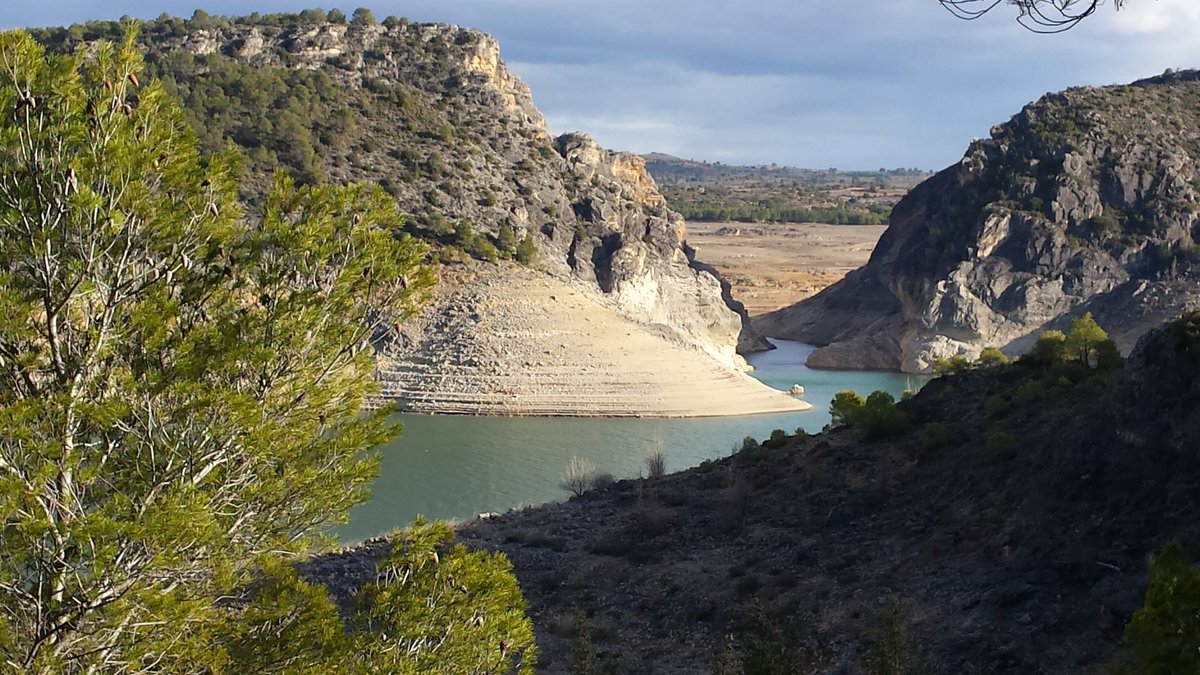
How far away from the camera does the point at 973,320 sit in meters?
61.8

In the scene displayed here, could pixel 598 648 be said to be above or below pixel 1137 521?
below

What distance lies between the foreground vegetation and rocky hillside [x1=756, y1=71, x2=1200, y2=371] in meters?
56.2

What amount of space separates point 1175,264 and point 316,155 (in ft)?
140

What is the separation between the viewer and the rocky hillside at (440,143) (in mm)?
53875

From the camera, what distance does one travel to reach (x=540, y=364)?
46.1 metres

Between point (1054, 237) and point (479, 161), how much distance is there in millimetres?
30265

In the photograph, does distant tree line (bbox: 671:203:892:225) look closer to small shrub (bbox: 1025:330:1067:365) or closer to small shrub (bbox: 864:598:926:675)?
small shrub (bbox: 1025:330:1067:365)

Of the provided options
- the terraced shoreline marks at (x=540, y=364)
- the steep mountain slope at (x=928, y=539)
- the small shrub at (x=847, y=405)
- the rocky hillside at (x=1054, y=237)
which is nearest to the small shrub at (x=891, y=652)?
the steep mountain slope at (x=928, y=539)

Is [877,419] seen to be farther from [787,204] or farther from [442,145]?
[787,204]

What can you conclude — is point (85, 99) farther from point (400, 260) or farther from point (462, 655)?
point (462, 655)

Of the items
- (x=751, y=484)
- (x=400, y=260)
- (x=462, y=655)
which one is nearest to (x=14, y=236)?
(x=400, y=260)

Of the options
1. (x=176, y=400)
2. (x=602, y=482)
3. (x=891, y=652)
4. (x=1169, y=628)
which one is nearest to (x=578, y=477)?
(x=602, y=482)

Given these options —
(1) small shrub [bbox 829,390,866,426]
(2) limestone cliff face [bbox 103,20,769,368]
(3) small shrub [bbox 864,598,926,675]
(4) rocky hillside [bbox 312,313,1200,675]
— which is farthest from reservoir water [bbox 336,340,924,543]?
(3) small shrub [bbox 864,598,926,675]

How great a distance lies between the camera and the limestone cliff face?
55781mm
